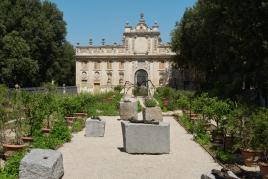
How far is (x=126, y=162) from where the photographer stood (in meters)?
9.75

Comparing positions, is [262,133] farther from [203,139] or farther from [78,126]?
[78,126]

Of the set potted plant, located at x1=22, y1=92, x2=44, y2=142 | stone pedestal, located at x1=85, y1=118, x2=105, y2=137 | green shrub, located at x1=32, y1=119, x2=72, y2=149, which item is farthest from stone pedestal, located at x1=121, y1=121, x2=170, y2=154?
stone pedestal, located at x1=85, y1=118, x2=105, y2=137

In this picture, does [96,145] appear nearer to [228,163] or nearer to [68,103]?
[228,163]

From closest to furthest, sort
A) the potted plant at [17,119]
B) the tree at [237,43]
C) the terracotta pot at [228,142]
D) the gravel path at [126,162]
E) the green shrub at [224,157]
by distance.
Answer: the gravel path at [126,162] → the green shrub at [224,157] → the potted plant at [17,119] → the terracotta pot at [228,142] → the tree at [237,43]

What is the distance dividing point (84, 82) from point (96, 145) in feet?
151

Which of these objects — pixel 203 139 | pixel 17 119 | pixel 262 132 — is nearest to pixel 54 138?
pixel 17 119

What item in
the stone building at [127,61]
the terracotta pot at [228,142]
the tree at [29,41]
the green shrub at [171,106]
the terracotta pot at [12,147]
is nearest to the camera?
the terracotta pot at [12,147]

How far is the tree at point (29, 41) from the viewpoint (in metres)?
33.9

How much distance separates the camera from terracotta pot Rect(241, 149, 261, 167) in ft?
31.4

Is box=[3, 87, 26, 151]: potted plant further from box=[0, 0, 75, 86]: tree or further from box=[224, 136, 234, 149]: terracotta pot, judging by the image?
box=[0, 0, 75, 86]: tree

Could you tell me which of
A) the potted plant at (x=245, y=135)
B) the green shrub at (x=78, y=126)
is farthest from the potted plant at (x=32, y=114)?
the potted plant at (x=245, y=135)

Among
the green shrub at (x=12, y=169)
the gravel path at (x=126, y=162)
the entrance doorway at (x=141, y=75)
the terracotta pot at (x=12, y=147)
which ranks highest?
the entrance doorway at (x=141, y=75)

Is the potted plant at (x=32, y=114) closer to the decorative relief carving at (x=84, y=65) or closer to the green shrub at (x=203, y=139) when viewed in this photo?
the green shrub at (x=203, y=139)

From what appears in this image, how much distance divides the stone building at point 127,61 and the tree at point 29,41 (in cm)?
1271
